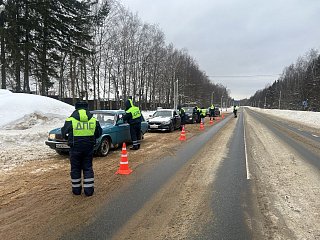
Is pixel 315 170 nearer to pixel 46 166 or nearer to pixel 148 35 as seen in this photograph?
pixel 46 166

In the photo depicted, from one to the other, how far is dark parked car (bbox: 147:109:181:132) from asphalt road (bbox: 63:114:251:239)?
9.91 metres

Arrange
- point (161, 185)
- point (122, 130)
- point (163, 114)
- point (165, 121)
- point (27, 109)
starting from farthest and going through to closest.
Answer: point (163, 114) → point (165, 121) → point (27, 109) → point (122, 130) → point (161, 185)

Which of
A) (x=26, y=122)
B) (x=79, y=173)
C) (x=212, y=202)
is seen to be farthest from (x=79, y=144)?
(x=26, y=122)

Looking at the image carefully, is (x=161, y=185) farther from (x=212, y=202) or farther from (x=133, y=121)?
(x=133, y=121)

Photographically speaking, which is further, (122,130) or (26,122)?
(26,122)

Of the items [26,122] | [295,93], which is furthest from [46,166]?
[295,93]

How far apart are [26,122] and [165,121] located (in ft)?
27.2

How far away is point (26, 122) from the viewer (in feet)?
50.3

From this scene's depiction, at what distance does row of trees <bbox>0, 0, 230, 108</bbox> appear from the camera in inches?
1091

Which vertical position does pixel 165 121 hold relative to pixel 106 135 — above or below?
below

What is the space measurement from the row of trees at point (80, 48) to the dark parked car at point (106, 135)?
20139 mm

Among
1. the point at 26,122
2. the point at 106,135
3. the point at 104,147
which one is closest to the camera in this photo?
the point at 104,147

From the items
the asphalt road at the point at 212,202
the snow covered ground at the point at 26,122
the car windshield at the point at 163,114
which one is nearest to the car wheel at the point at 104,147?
the snow covered ground at the point at 26,122

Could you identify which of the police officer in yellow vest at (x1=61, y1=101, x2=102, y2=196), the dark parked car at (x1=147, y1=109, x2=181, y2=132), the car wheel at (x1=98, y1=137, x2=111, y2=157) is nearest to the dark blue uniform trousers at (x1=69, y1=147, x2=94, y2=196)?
the police officer in yellow vest at (x1=61, y1=101, x2=102, y2=196)
